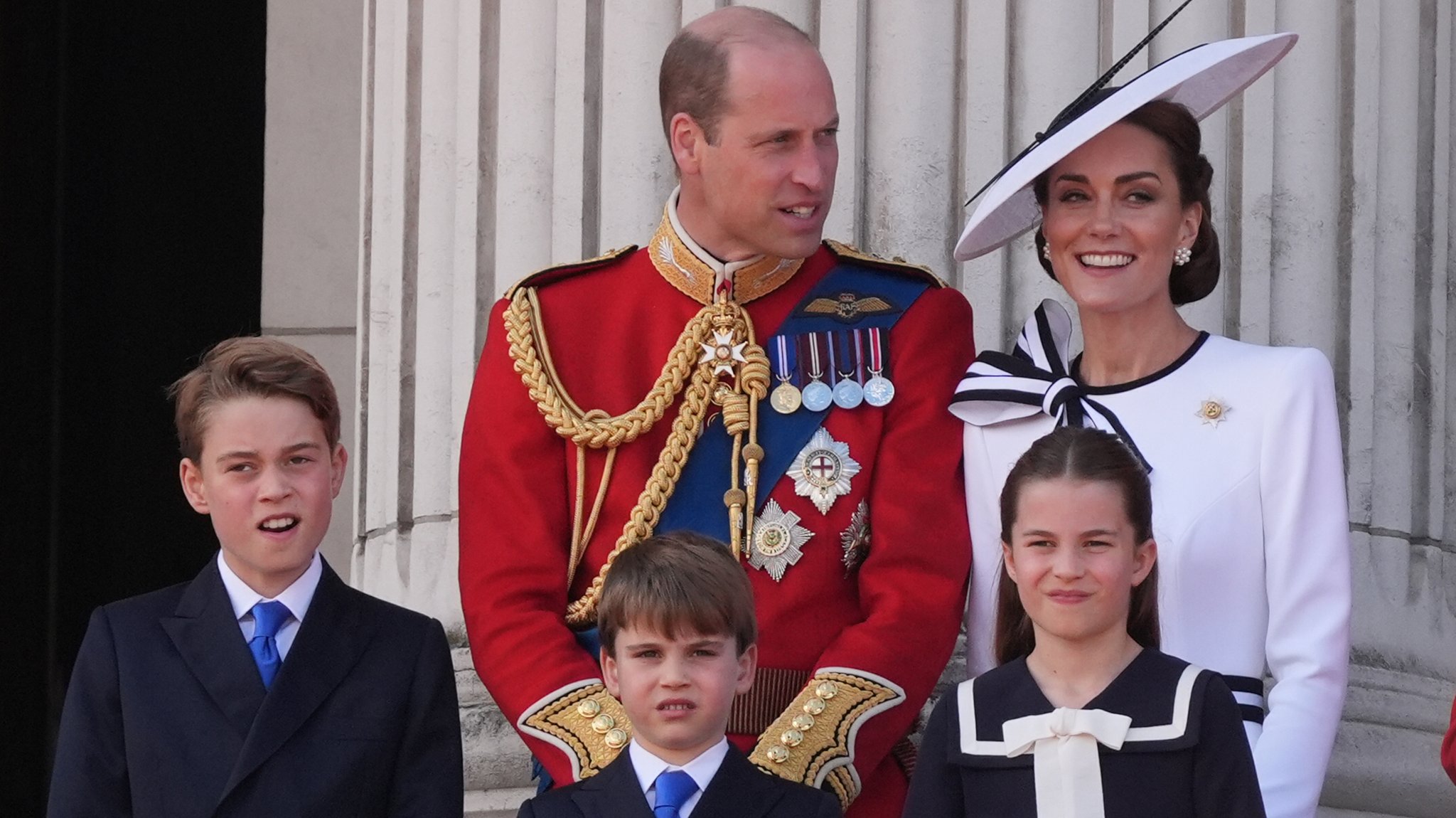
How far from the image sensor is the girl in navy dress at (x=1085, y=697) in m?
3.32

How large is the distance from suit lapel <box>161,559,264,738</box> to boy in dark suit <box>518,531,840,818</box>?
0.45 metres

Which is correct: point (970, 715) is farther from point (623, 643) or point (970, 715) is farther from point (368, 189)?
point (368, 189)

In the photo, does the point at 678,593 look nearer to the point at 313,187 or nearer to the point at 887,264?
the point at 887,264

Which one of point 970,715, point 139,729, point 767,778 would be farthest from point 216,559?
point 970,715

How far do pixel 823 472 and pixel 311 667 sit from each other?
91cm

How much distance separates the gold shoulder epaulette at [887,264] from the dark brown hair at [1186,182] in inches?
9.1

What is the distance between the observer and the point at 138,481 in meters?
6.33

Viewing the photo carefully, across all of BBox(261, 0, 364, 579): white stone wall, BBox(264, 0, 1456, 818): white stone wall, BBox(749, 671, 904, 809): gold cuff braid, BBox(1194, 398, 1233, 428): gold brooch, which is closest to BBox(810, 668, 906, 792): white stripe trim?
BBox(749, 671, 904, 809): gold cuff braid

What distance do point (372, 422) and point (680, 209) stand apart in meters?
1.39

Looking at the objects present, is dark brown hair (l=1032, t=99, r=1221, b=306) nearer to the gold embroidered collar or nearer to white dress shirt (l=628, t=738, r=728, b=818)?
the gold embroidered collar

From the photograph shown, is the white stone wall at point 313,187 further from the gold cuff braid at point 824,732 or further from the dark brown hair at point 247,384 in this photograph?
the gold cuff braid at point 824,732

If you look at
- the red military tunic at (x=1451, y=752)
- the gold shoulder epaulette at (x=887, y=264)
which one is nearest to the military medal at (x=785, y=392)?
the gold shoulder epaulette at (x=887, y=264)

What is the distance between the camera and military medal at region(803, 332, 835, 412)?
4.07 m

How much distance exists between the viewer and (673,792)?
11.3ft
